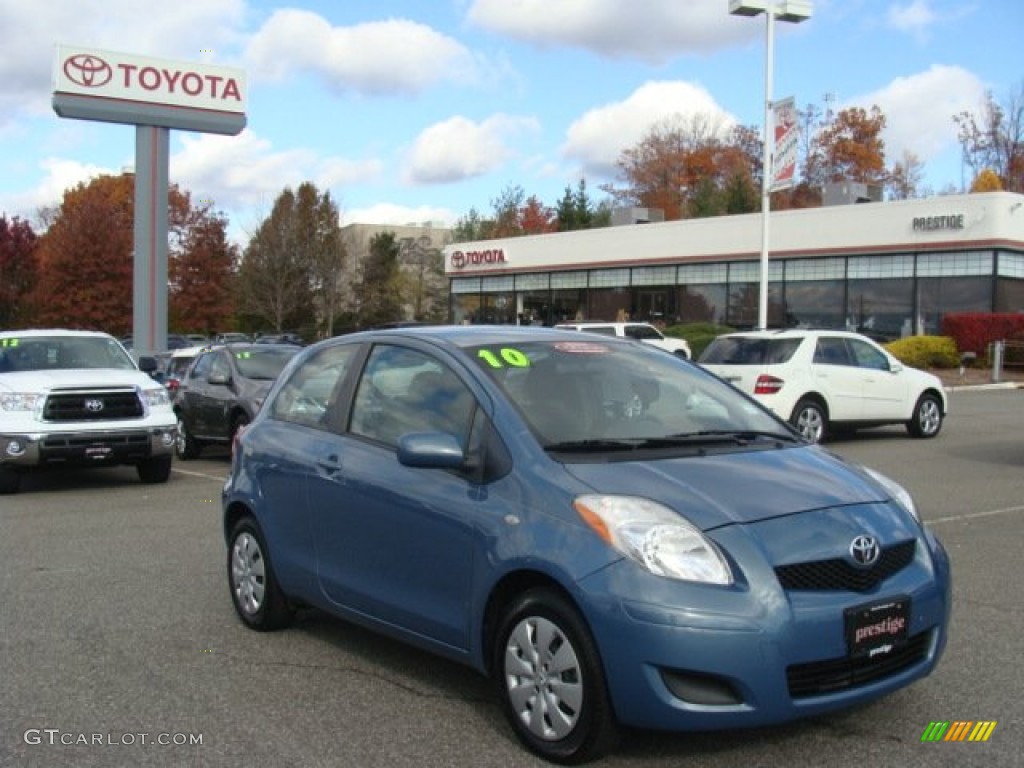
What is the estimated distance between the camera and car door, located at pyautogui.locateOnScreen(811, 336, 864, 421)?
1533 centimetres

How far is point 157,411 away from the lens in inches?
482

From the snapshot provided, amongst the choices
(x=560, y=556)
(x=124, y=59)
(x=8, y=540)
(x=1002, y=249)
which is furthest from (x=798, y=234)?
(x=560, y=556)

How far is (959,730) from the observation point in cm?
438

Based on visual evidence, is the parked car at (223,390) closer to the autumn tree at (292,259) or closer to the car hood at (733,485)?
the car hood at (733,485)

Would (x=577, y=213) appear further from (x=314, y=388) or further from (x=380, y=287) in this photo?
(x=314, y=388)

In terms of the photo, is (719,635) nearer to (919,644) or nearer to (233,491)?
(919,644)

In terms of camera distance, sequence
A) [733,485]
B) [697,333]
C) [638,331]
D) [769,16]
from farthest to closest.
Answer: [697,333] < [638,331] < [769,16] < [733,485]

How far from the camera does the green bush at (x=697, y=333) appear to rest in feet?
→ 113

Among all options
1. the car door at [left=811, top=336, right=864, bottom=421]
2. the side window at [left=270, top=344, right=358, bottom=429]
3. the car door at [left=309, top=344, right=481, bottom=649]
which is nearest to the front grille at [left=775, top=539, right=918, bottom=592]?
the car door at [left=309, top=344, right=481, bottom=649]

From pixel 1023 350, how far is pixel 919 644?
30.9 m

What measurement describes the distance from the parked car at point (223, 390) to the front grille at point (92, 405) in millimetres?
1880

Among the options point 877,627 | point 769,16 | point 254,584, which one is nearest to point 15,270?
point 769,16

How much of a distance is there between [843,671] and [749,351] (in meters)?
11.9

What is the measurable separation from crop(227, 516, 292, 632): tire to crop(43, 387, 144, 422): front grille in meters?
6.15
